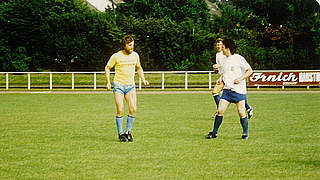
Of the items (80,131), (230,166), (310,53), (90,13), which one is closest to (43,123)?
(80,131)

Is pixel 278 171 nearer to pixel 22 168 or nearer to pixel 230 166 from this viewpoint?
pixel 230 166

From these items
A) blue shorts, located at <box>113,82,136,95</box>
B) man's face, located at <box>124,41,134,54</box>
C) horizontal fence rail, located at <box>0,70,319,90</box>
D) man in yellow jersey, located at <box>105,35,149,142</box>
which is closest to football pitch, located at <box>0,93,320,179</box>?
man in yellow jersey, located at <box>105,35,149,142</box>

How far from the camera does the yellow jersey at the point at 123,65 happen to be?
9.40 metres

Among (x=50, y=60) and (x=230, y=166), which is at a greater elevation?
(x=50, y=60)

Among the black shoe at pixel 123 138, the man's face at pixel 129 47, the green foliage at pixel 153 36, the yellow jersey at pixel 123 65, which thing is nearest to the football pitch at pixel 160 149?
the black shoe at pixel 123 138

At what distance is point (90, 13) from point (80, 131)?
128 ft

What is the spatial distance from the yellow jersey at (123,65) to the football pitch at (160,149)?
3.58 feet

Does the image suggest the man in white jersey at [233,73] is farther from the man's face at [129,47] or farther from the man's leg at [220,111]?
the man's face at [129,47]

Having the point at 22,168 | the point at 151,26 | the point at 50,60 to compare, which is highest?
the point at 151,26

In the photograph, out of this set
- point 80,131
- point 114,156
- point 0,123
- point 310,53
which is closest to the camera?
point 114,156

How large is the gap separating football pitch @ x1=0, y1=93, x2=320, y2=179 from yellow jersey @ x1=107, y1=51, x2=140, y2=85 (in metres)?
1.09

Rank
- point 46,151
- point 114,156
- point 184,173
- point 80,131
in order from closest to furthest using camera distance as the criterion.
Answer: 1. point 184,173
2. point 114,156
3. point 46,151
4. point 80,131

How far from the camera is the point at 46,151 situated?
27.0ft

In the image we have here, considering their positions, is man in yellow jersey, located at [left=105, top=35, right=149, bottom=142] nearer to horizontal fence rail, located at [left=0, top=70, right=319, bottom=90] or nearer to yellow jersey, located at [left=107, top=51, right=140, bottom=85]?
yellow jersey, located at [left=107, top=51, right=140, bottom=85]
